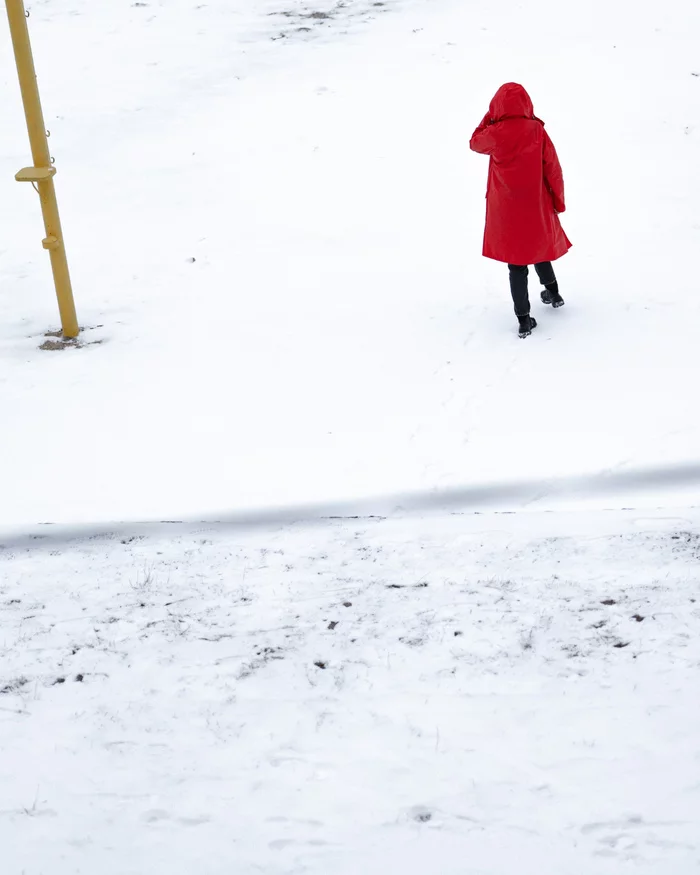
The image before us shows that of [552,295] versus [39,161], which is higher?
[39,161]

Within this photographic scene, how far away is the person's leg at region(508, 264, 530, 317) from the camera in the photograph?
618 centimetres

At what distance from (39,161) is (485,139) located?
3.04 metres

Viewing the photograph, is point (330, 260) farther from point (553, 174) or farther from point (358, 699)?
point (358, 699)

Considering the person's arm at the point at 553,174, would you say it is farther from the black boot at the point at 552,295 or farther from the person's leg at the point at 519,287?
the black boot at the point at 552,295

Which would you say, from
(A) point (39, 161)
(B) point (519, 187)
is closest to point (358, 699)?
(B) point (519, 187)

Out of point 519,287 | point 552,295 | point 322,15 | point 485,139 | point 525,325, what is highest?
point 322,15

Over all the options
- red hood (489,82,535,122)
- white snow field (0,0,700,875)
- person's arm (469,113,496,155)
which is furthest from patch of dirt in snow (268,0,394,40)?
red hood (489,82,535,122)

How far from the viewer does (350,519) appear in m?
4.64

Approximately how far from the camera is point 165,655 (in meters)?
3.79

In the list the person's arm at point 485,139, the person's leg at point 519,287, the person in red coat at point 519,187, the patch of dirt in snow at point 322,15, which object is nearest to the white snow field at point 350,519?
the person's leg at point 519,287

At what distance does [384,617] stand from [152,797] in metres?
1.24

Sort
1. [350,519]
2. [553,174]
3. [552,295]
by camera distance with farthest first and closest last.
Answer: [552,295], [553,174], [350,519]

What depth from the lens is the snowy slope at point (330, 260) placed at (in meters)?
5.20

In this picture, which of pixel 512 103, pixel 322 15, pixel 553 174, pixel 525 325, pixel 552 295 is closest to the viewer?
pixel 512 103
